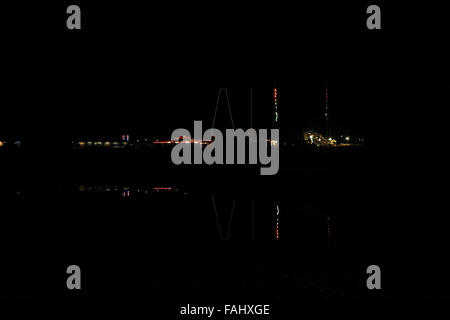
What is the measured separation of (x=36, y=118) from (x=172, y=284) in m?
19.9

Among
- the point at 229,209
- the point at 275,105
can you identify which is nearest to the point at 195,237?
the point at 229,209

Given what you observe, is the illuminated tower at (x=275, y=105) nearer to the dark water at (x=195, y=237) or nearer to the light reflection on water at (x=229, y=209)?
the dark water at (x=195, y=237)

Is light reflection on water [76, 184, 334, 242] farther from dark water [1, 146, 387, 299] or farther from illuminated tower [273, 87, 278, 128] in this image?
illuminated tower [273, 87, 278, 128]

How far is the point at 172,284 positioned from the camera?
5480 mm

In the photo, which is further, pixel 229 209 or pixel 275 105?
pixel 275 105

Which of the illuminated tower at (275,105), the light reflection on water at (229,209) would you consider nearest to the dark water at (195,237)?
the light reflection on water at (229,209)

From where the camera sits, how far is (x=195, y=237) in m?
8.05

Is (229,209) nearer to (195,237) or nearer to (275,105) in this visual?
(195,237)

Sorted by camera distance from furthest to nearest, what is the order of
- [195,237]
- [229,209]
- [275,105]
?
[275,105] < [229,209] < [195,237]

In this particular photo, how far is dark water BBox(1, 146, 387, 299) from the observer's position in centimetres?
557

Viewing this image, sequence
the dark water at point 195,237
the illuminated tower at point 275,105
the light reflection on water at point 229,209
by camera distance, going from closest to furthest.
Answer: the dark water at point 195,237
the light reflection on water at point 229,209
the illuminated tower at point 275,105

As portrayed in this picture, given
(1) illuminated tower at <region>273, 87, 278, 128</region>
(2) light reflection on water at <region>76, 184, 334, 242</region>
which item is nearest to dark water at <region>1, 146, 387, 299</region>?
(2) light reflection on water at <region>76, 184, 334, 242</region>

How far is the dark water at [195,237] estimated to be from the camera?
557cm

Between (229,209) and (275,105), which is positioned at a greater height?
(275,105)
